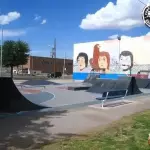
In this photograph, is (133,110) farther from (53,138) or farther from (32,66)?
(32,66)

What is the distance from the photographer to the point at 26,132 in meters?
8.45

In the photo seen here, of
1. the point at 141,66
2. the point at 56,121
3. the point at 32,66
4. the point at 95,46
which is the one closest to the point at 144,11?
the point at 56,121

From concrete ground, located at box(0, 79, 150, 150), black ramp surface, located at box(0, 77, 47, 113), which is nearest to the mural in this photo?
concrete ground, located at box(0, 79, 150, 150)

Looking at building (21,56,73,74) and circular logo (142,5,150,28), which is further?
building (21,56,73,74)

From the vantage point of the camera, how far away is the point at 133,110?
46.8 ft

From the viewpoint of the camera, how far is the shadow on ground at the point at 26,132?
723 cm

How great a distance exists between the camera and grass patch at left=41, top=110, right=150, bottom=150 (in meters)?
6.88

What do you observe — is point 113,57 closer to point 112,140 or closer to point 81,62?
point 81,62

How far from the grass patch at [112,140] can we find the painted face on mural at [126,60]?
152 feet

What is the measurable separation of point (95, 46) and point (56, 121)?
52.7 m

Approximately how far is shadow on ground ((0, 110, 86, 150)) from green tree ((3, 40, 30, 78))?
166 feet

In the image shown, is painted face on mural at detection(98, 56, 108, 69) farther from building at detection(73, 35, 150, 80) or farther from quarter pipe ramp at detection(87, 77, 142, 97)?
quarter pipe ramp at detection(87, 77, 142, 97)

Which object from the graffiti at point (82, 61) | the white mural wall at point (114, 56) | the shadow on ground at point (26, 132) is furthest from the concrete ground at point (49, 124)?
the graffiti at point (82, 61)

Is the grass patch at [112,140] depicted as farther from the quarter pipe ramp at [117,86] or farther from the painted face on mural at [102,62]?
the painted face on mural at [102,62]
